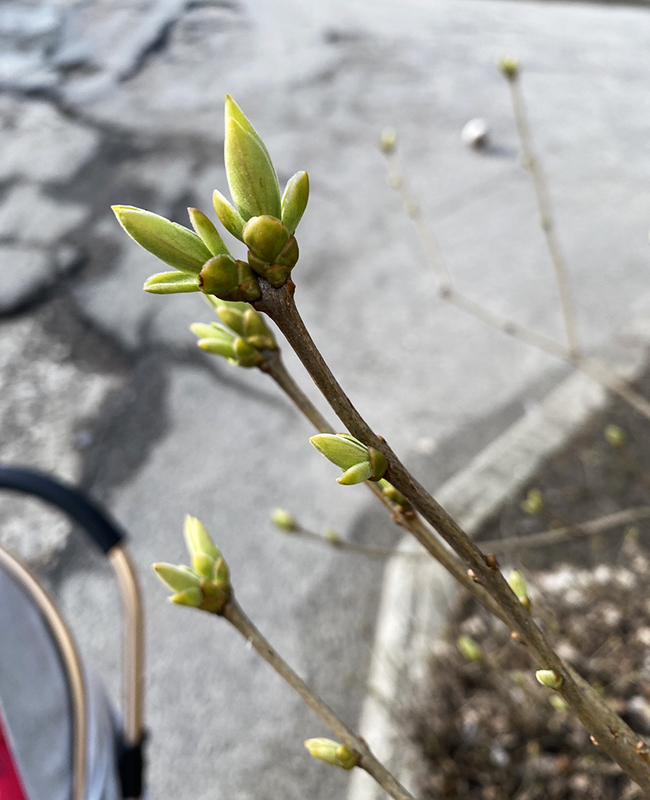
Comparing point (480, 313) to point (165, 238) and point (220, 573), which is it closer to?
point (220, 573)

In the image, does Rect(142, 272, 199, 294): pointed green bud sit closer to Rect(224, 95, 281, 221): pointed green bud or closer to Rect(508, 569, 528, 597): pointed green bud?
Rect(224, 95, 281, 221): pointed green bud

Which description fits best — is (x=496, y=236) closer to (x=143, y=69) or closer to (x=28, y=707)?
(x=28, y=707)

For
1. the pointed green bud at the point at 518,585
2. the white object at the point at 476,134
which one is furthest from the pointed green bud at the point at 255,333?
the white object at the point at 476,134

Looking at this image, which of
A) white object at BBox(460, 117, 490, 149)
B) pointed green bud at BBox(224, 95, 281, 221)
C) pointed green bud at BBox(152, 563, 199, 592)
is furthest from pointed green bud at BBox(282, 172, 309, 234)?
white object at BBox(460, 117, 490, 149)

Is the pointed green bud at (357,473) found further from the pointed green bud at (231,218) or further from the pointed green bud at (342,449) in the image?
the pointed green bud at (231,218)

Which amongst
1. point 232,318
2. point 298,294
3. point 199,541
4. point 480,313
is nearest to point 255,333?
point 232,318
